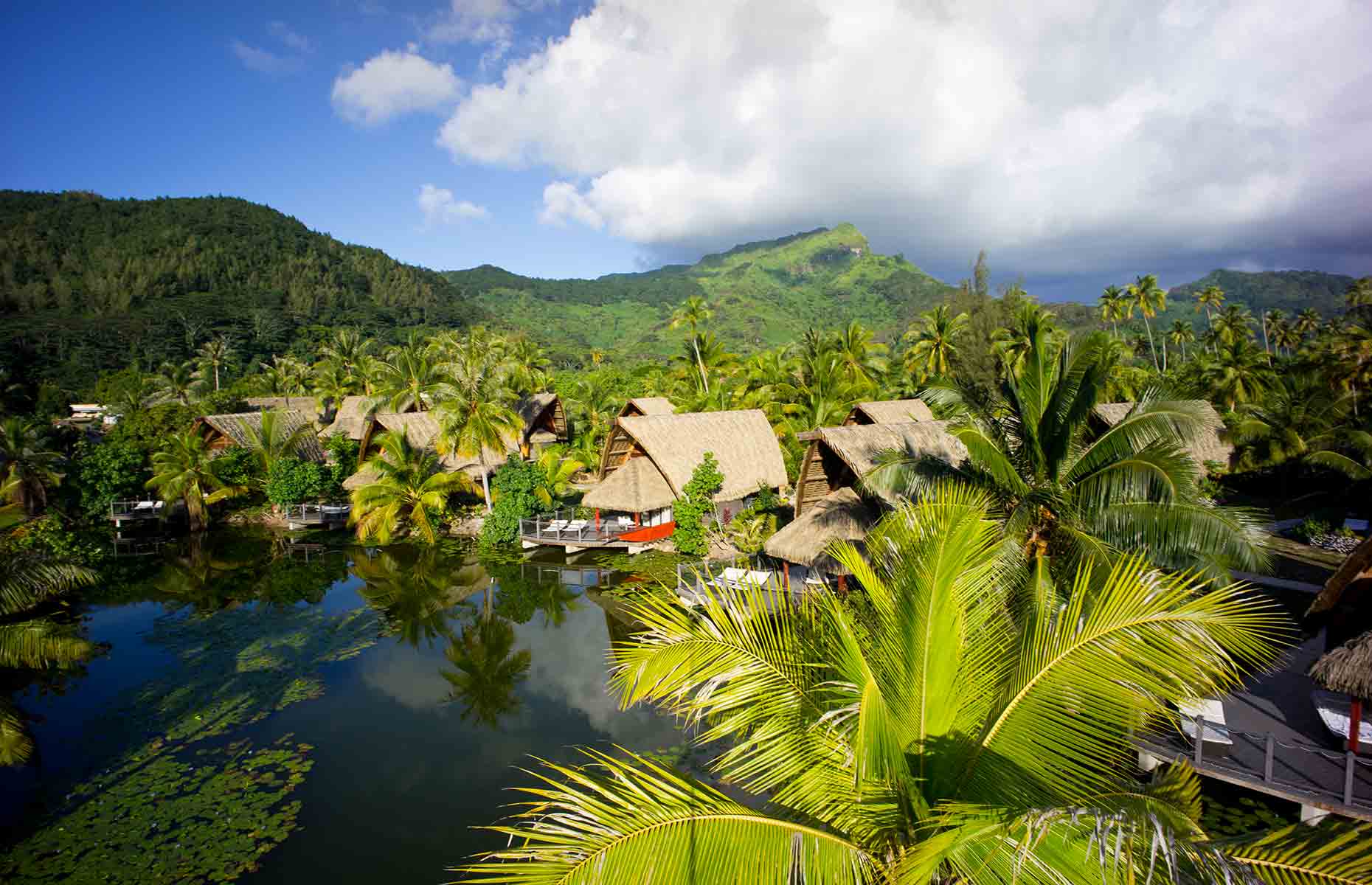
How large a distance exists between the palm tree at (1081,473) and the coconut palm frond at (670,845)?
5.27 meters

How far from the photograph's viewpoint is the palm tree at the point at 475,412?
23234mm

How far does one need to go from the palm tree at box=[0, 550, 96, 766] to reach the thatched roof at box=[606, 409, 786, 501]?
1494 cm

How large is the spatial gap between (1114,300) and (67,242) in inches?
6170

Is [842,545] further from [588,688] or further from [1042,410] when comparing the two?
[588,688]

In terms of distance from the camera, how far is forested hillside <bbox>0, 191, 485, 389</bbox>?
7450cm

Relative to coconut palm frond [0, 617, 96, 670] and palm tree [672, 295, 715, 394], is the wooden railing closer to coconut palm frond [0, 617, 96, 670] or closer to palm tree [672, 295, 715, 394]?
coconut palm frond [0, 617, 96, 670]

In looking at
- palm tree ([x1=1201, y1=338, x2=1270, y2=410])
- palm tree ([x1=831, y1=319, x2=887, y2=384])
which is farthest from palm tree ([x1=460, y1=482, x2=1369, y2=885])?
palm tree ([x1=1201, y1=338, x2=1270, y2=410])

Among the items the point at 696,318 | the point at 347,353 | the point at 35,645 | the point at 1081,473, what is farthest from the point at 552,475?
the point at 347,353

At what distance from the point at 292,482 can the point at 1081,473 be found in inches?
1074

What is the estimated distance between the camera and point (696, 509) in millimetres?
19531

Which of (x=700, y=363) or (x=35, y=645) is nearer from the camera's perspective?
(x=35, y=645)

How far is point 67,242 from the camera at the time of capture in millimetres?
114250

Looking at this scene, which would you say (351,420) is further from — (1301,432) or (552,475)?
(1301,432)

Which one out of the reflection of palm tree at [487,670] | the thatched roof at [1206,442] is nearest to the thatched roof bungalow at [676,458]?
the reflection of palm tree at [487,670]
